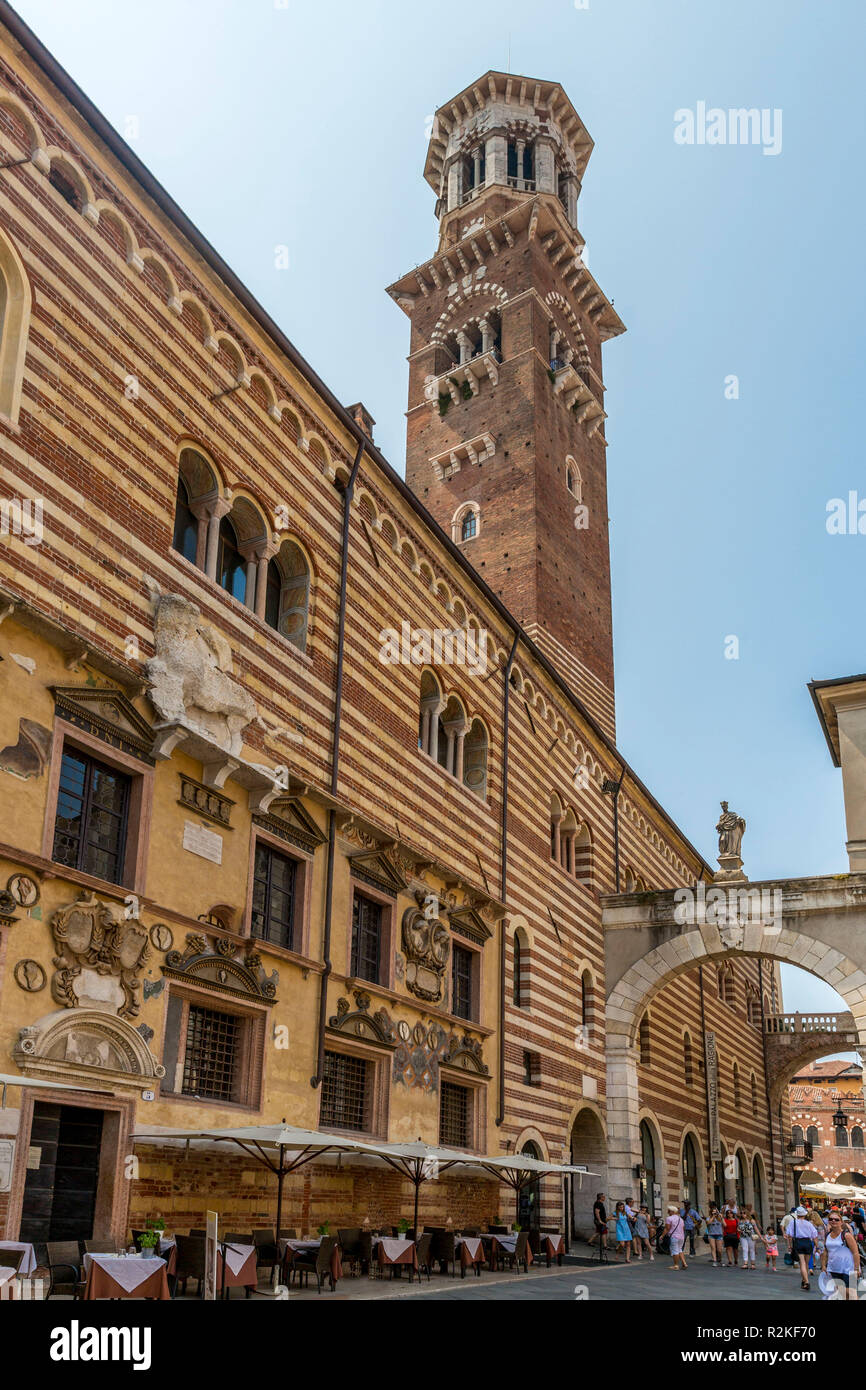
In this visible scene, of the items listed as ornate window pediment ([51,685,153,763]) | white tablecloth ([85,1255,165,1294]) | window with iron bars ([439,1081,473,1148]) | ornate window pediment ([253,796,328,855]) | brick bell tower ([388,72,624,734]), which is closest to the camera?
white tablecloth ([85,1255,165,1294])

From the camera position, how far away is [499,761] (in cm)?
2236

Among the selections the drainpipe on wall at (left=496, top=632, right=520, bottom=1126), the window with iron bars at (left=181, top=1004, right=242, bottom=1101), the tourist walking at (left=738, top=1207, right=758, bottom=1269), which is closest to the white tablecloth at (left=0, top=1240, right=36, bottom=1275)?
the window with iron bars at (left=181, top=1004, right=242, bottom=1101)

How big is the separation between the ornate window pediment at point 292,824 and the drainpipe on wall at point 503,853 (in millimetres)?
6625

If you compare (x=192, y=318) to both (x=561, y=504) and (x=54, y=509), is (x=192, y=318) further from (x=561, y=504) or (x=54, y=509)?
(x=561, y=504)

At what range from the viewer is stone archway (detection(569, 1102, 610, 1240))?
24.7 m

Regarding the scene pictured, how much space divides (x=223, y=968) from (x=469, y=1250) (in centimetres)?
606

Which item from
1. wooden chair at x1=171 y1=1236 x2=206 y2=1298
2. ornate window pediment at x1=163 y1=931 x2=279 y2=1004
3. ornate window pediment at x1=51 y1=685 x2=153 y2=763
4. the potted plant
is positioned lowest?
wooden chair at x1=171 y1=1236 x2=206 y2=1298

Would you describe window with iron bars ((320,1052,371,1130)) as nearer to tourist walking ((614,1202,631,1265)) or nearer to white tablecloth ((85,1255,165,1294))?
white tablecloth ((85,1255,165,1294))

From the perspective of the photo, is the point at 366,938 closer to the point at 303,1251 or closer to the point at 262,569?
the point at 303,1251

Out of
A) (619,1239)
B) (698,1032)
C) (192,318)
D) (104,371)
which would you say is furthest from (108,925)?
(698,1032)

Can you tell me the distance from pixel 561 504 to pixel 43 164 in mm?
27371

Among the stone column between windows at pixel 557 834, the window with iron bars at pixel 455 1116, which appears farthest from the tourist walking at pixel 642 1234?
the stone column between windows at pixel 557 834

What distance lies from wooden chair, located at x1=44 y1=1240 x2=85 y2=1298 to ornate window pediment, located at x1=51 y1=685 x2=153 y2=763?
4601 mm
